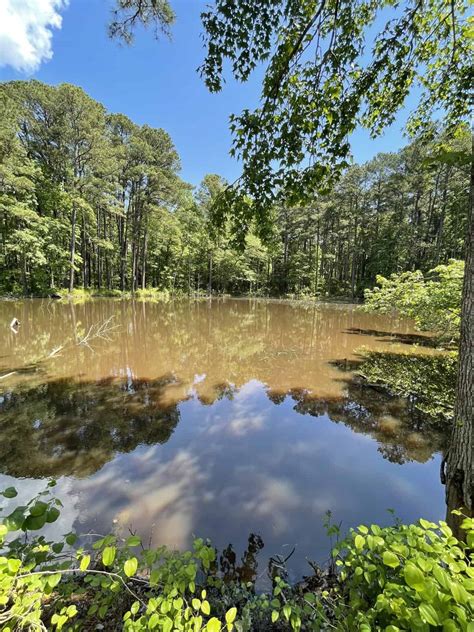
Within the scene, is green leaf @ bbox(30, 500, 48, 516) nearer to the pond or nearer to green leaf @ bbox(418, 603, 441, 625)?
green leaf @ bbox(418, 603, 441, 625)

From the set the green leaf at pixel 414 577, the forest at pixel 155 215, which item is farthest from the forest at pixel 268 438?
the forest at pixel 155 215

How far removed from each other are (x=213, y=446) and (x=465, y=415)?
3.12 metres

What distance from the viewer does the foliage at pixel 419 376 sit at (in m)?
5.59

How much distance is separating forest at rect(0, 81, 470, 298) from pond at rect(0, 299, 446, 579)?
16.8ft

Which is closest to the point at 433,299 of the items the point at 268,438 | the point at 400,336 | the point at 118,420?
the point at 268,438

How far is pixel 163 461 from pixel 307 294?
3171 centimetres


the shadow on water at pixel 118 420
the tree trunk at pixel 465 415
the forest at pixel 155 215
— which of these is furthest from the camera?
the forest at pixel 155 215

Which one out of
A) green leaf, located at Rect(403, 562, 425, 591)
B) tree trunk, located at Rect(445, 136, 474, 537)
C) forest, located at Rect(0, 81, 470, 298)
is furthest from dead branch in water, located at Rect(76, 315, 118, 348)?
green leaf, located at Rect(403, 562, 425, 591)

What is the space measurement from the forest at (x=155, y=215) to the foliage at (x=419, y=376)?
4.66 m

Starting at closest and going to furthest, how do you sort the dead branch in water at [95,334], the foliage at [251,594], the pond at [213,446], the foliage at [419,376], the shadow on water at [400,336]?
the foliage at [251,594], the pond at [213,446], the foliage at [419,376], the dead branch in water at [95,334], the shadow on water at [400,336]

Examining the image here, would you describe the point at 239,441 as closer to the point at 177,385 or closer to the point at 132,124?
the point at 177,385

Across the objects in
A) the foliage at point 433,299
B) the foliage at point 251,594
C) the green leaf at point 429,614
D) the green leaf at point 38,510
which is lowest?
the foliage at point 251,594

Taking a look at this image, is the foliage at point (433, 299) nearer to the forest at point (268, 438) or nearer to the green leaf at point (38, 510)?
the forest at point (268, 438)

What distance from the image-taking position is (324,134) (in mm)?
2973
